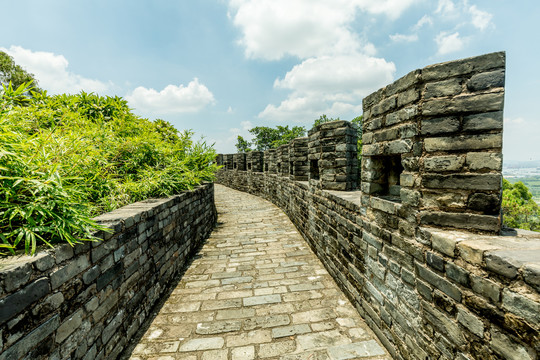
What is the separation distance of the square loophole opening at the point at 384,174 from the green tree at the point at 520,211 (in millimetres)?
14978

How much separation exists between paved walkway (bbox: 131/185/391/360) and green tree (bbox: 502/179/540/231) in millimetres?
14939

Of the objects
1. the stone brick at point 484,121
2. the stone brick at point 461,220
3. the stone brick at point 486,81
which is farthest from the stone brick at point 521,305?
the stone brick at point 486,81

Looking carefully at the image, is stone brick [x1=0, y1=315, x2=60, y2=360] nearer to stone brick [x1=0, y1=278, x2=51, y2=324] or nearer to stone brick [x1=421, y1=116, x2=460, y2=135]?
stone brick [x1=0, y1=278, x2=51, y2=324]

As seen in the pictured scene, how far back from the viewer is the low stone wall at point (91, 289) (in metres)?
1.58

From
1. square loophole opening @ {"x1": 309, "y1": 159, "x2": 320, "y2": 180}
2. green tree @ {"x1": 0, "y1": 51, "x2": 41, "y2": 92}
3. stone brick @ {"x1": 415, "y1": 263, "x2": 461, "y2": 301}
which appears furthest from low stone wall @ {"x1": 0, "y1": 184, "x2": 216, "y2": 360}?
green tree @ {"x1": 0, "y1": 51, "x2": 41, "y2": 92}

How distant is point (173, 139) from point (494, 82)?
807 cm

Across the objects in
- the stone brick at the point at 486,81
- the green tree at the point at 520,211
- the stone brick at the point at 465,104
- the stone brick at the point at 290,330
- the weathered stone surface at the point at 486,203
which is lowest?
the green tree at the point at 520,211

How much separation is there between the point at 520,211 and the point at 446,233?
18.5 meters

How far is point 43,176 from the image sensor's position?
80.4 inches

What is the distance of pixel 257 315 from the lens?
3289 mm

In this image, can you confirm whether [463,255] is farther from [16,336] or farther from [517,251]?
[16,336]

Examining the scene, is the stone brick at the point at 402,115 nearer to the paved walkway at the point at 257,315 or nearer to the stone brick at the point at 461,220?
the stone brick at the point at 461,220

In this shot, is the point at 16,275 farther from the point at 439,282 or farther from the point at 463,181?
Result: the point at 463,181

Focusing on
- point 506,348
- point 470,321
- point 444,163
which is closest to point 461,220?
point 444,163
